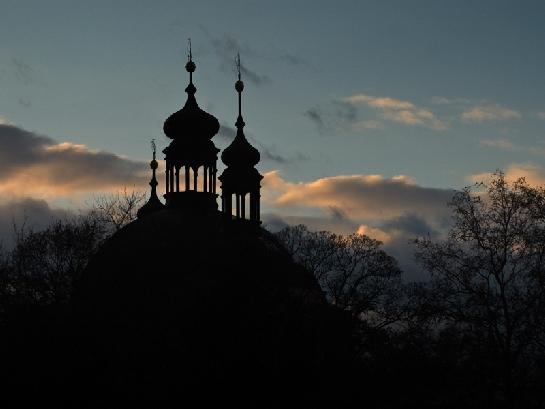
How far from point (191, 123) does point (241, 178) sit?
456 centimetres

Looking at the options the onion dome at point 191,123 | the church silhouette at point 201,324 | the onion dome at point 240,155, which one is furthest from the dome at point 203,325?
the onion dome at point 240,155

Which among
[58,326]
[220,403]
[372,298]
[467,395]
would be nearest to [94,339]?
[58,326]

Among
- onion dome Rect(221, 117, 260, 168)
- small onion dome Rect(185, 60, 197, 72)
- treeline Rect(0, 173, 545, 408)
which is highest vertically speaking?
small onion dome Rect(185, 60, 197, 72)

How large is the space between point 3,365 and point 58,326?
198 cm

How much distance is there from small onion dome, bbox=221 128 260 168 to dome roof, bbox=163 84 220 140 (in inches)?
135

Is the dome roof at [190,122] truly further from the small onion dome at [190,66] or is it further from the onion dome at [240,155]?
the onion dome at [240,155]

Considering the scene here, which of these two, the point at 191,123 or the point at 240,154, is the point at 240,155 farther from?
the point at 191,123

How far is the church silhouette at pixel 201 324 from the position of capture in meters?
27.1

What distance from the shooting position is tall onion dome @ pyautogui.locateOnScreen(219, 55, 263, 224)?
45.5 meters

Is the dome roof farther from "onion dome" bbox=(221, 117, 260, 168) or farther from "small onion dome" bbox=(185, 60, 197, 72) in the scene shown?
"onion dome" bbox=(221, 117, 260, 168)

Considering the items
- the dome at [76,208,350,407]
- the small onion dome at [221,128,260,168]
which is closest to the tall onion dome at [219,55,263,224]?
the small onion dome at [221,128,260,168]

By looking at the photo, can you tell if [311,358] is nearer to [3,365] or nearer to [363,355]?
[363,355]

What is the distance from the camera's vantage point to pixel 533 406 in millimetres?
32125

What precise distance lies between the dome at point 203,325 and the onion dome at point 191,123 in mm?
6398
